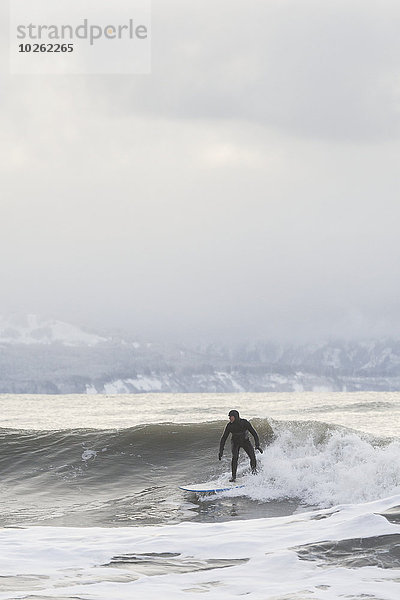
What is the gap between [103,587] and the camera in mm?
10719

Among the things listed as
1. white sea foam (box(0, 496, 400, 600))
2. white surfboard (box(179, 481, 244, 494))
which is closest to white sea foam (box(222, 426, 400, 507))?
white surfboard (box(179, 481, 244, 494))

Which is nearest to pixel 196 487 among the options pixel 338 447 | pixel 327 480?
pixel 327 480

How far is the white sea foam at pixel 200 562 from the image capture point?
34.4 feet

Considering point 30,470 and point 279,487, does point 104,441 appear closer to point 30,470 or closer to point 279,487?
point 30,470

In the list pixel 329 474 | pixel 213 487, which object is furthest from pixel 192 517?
pixel 329 474

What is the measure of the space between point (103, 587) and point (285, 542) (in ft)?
11.7

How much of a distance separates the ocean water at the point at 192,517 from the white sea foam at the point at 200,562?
30 millimetres

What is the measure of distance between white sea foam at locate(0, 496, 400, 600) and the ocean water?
0.03 meters

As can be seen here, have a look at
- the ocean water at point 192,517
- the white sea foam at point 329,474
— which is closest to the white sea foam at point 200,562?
the ocean water at point 192,517

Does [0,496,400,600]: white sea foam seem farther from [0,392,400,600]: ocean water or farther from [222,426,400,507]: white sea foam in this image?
[222,426,400,507]: white sea foam

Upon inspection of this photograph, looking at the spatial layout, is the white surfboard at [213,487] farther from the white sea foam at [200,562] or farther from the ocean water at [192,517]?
the white sea foam at [200,562]

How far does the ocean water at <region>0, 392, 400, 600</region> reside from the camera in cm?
1089

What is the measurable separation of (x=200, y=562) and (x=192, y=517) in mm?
5818

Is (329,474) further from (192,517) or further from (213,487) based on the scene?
(192,517)
